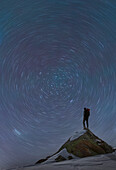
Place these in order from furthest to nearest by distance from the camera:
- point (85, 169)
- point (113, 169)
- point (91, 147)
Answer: point (91, 147)
point (85, 169)
point (113, 169)

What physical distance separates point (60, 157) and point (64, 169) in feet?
18.6

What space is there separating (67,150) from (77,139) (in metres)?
1.35

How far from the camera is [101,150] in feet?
33.1

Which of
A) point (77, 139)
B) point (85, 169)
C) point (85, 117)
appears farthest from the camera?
point (85, 117)

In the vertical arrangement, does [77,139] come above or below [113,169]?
above

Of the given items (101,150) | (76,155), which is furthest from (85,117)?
(76,155)

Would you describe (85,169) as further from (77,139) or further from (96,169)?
(77,139)

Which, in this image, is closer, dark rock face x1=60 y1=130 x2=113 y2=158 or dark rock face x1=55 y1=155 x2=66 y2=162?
dark rock face x1=55 y1=155 x2=66 y2=162

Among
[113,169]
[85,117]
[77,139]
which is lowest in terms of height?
[113,169]

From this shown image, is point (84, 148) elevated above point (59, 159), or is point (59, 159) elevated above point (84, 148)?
point (84, 148)

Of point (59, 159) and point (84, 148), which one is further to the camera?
point (84, 148)

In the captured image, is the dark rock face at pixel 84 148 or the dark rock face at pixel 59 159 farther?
the dark rock face at pixel 84 148

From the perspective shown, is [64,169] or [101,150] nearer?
[64,169]

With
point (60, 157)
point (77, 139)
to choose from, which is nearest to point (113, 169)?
point (60, 157)
